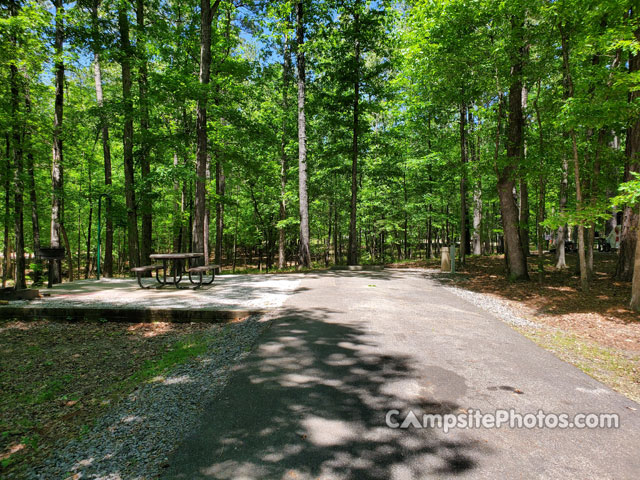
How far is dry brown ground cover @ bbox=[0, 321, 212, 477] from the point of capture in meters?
2.87

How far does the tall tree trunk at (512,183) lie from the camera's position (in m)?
9.98

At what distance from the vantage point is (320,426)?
2574mm

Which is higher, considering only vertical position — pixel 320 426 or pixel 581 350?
pixel 320 426

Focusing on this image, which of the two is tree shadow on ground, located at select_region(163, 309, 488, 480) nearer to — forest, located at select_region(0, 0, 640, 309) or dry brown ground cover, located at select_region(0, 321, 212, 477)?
dry brown ground cover, located at select_region(0, 321, 212, 477)

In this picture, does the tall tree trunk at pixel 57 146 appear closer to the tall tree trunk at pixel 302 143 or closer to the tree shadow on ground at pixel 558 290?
the tall tree trunk at pixel 302 143

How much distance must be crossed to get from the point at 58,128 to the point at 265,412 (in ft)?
40.9

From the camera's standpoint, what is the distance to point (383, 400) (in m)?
2.96

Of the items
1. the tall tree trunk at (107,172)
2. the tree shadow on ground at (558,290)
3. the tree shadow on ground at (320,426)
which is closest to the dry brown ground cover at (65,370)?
the tree shadow on ground at (320,426)

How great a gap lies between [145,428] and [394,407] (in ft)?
7.50

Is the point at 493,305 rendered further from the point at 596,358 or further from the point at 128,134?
the point at 128,134

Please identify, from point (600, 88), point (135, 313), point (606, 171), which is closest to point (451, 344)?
point (135, 313)

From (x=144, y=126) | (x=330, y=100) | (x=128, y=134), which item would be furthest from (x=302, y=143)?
(x=128, y=134)

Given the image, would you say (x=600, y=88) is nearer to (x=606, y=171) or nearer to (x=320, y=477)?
(x=606, y=171)

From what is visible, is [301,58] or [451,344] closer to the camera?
[451,344]
